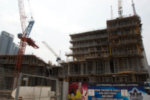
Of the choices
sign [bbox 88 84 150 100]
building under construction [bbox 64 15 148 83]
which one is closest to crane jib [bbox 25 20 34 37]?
building under construction [bbox 64 15 148 83]

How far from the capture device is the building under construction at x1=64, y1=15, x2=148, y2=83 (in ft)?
126

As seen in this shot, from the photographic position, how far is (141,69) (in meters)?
37.9

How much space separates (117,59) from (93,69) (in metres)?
8.88

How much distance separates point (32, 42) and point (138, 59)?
1714 inches

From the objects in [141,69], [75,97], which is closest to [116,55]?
[141,69]

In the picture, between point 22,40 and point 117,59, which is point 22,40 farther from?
point 117,59

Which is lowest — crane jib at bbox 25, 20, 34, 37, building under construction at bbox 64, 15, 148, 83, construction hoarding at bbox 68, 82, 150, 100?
construction hoarding at bbox 68, 82, 150, 100

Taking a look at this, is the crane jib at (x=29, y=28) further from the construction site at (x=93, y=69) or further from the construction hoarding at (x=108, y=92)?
the construction hoarding at (x=108, y=92)

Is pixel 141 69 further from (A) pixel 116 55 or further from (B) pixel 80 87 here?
(B) pixel 80 87

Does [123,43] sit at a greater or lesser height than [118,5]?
lesser

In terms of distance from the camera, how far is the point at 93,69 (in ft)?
146

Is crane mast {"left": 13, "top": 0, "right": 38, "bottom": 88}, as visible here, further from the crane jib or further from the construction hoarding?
the construction hoarding

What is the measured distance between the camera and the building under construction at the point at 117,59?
1517 inches

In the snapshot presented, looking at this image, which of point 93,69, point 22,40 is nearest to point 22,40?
point 22,40
